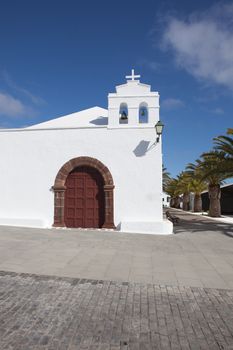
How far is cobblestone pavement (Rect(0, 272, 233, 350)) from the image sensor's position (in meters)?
2.87

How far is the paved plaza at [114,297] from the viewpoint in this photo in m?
2.94

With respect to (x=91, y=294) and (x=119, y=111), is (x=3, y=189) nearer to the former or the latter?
(x=119, y=111)

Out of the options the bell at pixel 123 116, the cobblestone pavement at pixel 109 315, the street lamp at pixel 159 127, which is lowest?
the cobblestone pavement at pixel 109 315

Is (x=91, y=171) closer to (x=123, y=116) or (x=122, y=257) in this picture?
(x=123, y=116)

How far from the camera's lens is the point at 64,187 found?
11023 mm

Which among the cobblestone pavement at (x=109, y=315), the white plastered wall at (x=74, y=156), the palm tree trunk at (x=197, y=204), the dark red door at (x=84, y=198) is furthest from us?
the palm tree trunk at (x=197, y=204)

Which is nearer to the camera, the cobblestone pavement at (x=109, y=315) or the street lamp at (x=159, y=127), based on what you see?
the cobblestone pavement at (x=109, y=315)

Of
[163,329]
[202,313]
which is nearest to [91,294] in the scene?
[163,329]

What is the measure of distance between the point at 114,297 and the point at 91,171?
7490mm

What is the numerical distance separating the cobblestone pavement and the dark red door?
20.6ft

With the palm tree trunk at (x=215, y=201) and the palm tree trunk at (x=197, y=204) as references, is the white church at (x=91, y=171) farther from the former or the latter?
the palm tree trunk at (x=197, y=204)

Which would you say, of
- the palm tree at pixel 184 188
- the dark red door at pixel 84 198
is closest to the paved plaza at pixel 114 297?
the dark red door at pixel 84 198

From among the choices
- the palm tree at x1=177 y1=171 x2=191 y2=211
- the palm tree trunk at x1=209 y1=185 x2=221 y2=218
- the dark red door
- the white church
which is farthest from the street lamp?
the palm tree at x1=177 y1=171 x2=191 y2=211

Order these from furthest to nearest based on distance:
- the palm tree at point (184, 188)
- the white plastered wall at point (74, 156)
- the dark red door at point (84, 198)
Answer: the palm tree at point (184, 188) < the dark red door at point (84, 198) < the white plastered wall at point (74, 156)
